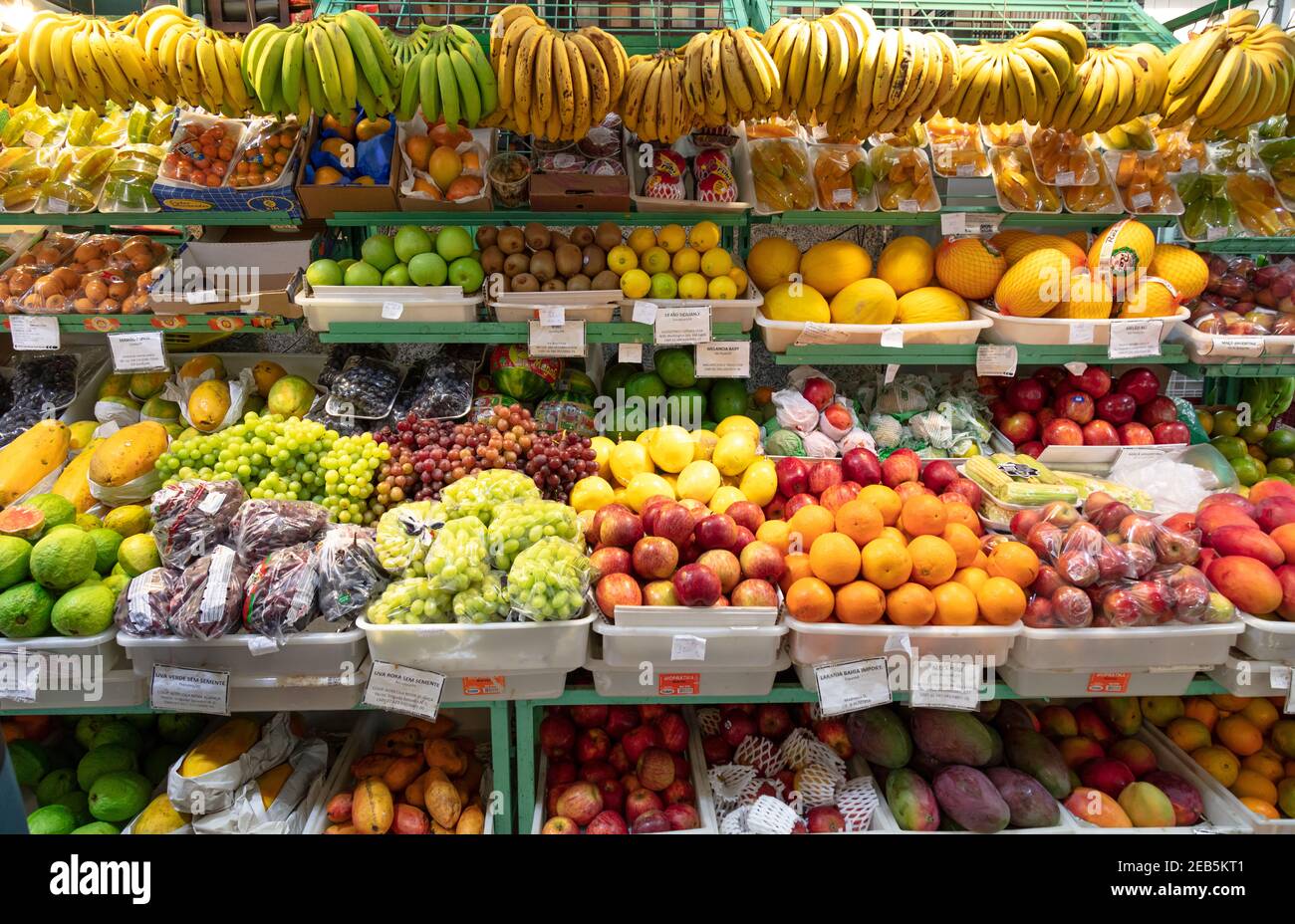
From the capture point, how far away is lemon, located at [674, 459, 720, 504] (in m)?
2.11

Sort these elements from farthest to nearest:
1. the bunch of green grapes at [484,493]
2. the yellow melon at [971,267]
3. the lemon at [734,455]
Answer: the yellow melon at [971,267]
the lemon at [734,455]
the bunch of green grapes at [484,493]

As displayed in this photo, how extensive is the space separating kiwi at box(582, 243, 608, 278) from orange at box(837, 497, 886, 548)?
3.45ft

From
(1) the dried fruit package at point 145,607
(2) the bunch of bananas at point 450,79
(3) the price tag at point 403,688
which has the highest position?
(2) the bunch of bananas at point 450,79

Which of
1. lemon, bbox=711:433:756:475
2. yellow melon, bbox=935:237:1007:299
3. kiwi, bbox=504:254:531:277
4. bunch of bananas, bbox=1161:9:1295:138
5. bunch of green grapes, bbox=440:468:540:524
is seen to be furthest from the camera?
yellow melon, bbox=935:237:1007:299

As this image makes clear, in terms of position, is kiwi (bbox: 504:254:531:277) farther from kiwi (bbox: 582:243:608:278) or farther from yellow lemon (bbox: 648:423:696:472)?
yellow lemon (bbox: 648:423:696:472)

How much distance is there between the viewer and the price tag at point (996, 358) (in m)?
2.29

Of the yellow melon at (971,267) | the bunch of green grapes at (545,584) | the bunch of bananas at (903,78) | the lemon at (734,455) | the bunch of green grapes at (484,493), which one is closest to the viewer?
the bunch of green grapes at (545,584)

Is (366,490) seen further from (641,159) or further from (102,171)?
(102,171)

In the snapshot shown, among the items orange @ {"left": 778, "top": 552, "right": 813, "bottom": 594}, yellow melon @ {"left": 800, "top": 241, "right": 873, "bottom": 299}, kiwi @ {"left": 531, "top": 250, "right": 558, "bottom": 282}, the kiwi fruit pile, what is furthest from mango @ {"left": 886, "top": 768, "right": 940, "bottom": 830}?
kiwi @ {"left": 531, "top": 250, "right": 558, "bottom": 282}

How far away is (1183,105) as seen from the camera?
7.06ft

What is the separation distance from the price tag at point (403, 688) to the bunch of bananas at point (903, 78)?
182 cm

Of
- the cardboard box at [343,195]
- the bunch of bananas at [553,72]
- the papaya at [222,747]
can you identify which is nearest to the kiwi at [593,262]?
the bunch of bananas at [553,72]

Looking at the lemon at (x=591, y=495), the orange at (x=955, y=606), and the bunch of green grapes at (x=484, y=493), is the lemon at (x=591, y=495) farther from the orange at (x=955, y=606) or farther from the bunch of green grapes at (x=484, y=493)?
the orange at (x=955, y=606)

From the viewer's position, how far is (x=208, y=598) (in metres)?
1.69
